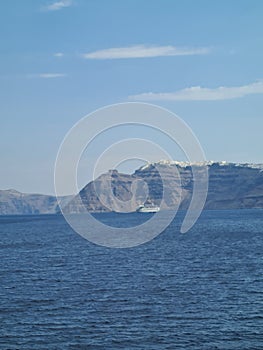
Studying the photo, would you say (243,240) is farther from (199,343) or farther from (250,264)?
(199,343)

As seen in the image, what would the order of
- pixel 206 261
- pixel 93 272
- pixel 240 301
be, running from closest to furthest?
pixel 240 301 → pixel 93 272 → pixel 206 261

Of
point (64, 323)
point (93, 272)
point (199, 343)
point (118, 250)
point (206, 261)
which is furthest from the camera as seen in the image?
point (118, 250)

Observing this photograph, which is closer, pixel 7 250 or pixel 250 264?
pixel 250 264

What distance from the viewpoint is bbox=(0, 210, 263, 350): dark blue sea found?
1781 inches

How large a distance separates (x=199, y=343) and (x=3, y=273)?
44.6 m

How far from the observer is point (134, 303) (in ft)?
189

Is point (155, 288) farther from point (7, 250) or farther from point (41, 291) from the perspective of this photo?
point (7, 250)

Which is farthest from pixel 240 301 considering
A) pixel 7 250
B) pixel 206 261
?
pixel 7 250

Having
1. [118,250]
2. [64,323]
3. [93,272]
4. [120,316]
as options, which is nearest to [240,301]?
[120,316]

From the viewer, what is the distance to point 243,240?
438 feet

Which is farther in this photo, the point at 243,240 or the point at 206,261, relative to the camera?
the point at 243,240

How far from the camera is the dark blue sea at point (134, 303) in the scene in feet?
148

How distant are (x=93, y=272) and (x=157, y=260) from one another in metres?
17.5

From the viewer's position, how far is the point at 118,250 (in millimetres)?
119375
